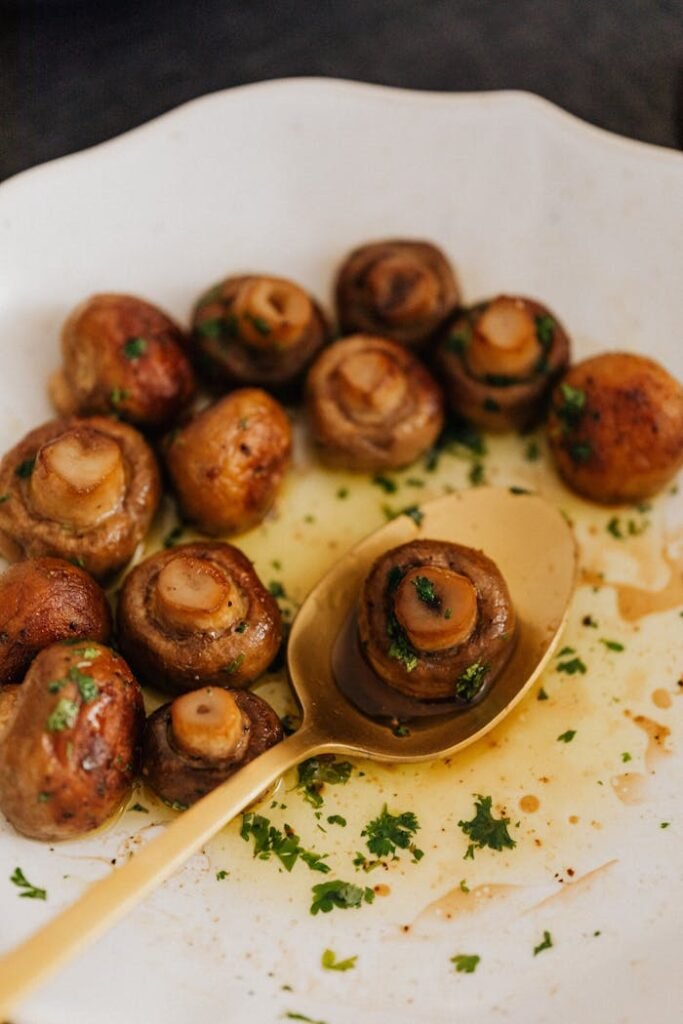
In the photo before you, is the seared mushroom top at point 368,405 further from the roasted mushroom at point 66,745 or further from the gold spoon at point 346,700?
the roasted mushroom at point 66,745

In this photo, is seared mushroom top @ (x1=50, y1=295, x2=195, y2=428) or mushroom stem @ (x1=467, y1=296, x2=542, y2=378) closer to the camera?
seared mushroom top @ (x1=50, y1=295, x2=195, y2=428)

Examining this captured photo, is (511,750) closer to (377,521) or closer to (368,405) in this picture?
(377,521)

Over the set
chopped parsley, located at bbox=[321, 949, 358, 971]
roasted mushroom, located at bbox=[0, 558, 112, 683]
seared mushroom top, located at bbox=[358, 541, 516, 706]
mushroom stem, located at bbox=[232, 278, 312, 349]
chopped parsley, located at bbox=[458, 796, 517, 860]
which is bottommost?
chopped parsley, located at bbox=[458, 796, 517, 860]

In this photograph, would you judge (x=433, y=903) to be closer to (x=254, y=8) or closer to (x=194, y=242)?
(x=194, y=242)

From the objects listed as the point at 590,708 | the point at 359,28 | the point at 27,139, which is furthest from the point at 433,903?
the point at 359,28

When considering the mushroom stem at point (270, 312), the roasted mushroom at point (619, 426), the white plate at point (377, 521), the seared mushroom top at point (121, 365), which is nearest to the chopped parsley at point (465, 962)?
the white plate at point (377, 521)

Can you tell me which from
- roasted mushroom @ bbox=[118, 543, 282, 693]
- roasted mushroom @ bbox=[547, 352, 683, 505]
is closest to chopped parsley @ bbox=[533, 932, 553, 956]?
roasted mushroom @ bbox=[118, 543, 282, 693]

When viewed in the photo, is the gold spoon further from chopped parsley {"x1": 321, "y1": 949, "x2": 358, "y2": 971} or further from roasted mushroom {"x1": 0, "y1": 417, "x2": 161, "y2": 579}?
roasted mushroom {"x1": 0, "y1": 417, "x2": 161, "y2": 579}
